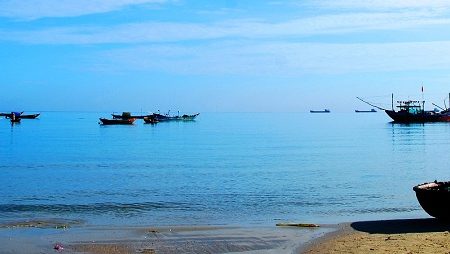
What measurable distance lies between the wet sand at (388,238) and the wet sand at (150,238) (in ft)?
2.20

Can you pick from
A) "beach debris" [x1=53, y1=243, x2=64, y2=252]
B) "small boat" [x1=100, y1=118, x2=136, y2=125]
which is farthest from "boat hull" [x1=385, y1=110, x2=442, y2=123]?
"beach debris" [x1=53, y1=243, x2=64, y2=252]

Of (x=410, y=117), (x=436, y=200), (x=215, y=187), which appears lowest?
(x=215, y=187)

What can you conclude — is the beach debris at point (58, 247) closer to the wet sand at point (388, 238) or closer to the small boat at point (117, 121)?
the wet sand at point (388, 238)

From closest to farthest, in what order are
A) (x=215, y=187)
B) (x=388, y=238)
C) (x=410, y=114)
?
1. (x=388, y=238)
2. (x=215, y=187)
3. (x=410, y=114)

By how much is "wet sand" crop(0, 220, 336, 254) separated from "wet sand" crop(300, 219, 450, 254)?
67 centimetres

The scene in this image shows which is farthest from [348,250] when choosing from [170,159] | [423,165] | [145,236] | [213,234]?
[170,159]

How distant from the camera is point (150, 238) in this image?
688 inches

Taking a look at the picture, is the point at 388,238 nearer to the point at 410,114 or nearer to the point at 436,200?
the point at 436,200

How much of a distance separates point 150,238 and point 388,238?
21.7ft

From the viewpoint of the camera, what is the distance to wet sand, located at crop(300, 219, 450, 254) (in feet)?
48.0

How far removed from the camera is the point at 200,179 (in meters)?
36.2

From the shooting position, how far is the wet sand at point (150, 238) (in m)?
15.8

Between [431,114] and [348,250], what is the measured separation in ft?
442

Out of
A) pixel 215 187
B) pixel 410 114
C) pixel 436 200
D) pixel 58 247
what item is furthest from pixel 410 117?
pixel 58 247
